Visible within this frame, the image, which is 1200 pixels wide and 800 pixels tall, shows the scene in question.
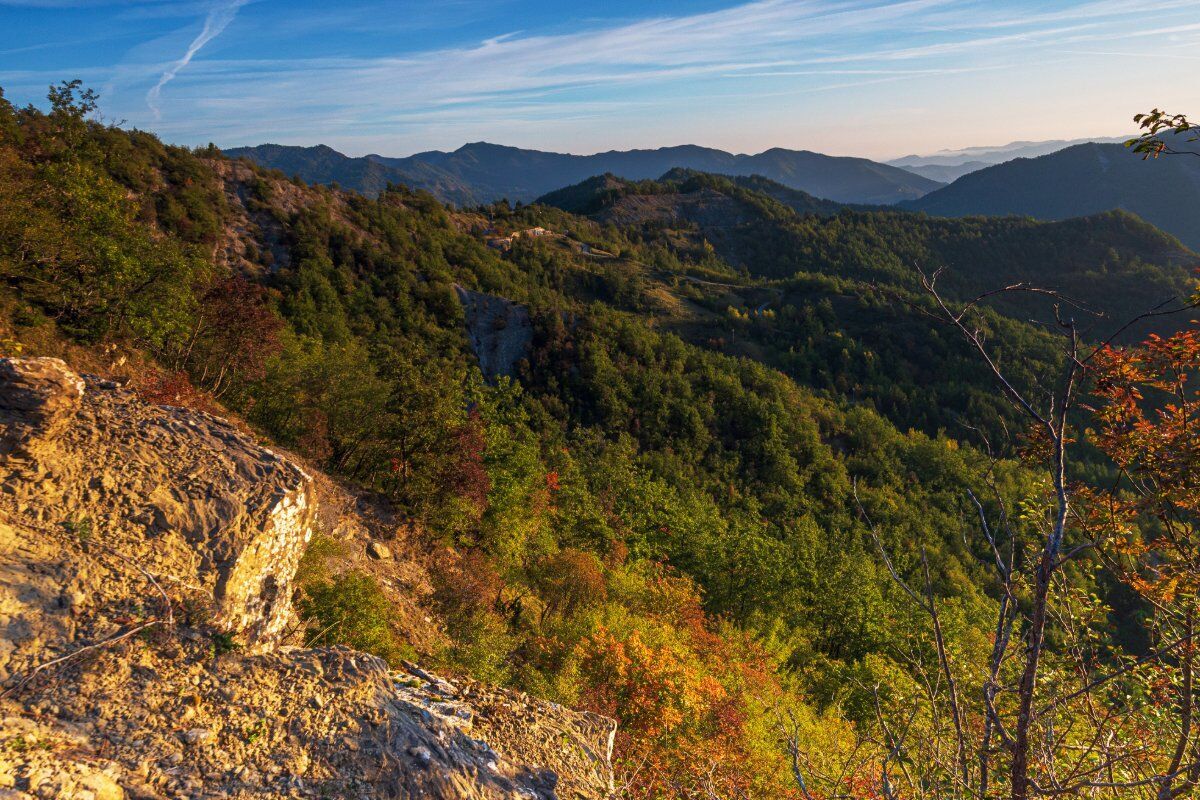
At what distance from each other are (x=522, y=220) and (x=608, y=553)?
290 feet

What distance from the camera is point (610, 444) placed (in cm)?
4544

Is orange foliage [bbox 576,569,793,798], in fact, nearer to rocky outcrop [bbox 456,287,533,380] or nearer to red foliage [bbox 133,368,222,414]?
red foliage [bbox 133,368,222,414]

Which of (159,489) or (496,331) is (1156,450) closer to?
(159,489)

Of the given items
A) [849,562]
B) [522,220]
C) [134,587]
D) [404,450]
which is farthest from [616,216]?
A: [134,587]

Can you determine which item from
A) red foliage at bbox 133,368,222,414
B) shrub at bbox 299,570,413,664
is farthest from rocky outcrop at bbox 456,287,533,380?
shrub at bbox 299,570,413,664

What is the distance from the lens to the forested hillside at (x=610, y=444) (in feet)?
46.0

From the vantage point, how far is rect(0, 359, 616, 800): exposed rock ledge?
653 cm

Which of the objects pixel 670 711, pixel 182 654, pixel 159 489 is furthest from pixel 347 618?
pixel 670 711

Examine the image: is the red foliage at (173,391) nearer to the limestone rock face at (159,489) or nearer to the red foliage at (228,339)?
the red foliage at (228,339)

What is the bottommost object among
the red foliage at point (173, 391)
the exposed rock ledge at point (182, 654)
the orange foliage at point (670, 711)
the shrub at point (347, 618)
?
the orange foliage at point (670, 711)

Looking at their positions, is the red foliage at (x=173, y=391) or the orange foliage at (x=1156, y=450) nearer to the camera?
the orange foliage at (x=1156, y=450)

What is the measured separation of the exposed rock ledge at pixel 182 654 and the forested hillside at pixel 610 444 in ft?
8.08

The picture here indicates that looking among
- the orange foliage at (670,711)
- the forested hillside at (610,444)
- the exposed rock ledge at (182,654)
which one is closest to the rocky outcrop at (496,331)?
the forested hillside at (610,444)

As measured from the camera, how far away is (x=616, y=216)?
15788 centimetres
